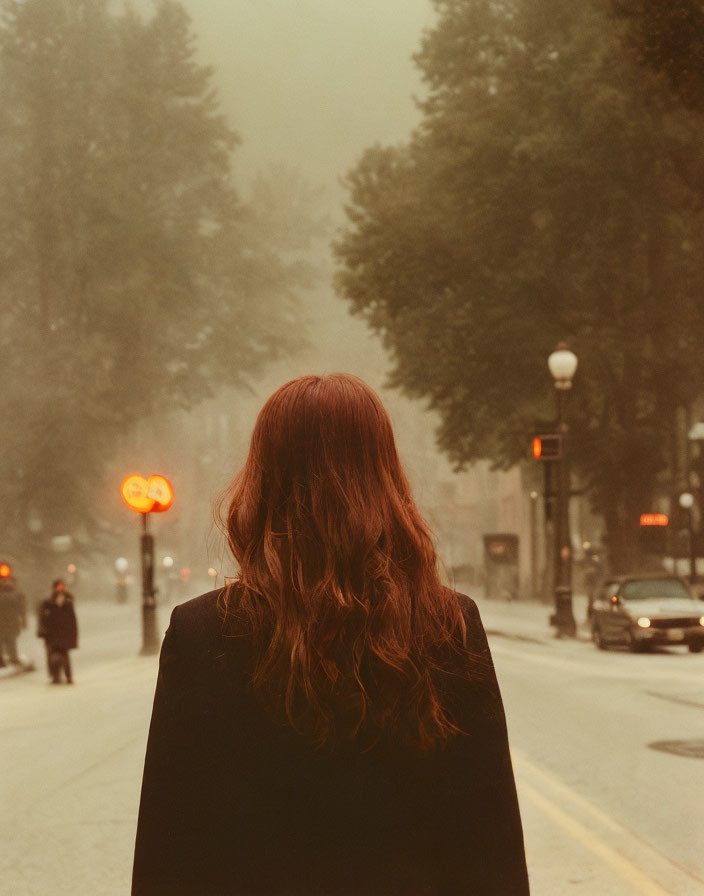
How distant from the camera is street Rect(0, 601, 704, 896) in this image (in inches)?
281

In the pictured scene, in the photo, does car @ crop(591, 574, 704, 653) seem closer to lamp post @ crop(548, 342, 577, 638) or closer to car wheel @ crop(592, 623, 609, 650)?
car wheel @ crop(592, 623, 609, 650)

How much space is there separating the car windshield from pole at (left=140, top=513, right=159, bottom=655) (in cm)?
969

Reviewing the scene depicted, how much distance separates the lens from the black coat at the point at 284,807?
2.57 meters

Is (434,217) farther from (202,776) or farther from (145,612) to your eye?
(202,776)

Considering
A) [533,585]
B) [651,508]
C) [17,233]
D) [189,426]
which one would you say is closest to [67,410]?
[17,233]

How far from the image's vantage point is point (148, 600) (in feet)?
95.9

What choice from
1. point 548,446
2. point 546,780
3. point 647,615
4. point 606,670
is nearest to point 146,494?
point 548,446

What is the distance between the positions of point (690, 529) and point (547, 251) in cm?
823

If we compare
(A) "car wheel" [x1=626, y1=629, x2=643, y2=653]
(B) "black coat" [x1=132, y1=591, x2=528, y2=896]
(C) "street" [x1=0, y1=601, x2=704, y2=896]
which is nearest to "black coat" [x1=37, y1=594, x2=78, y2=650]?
(C) "street" [x1=0, y1=601, x2=704, y2=896]

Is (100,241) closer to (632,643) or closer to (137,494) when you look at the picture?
(137,494)

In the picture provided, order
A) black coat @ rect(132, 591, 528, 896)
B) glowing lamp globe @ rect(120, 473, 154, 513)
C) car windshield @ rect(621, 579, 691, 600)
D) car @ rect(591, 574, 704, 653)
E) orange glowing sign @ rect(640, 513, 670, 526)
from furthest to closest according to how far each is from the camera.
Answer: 1. orange glowing sign @ rect(640, 513, 670, 526)
2. glowing lamp globe @ rect(120, 473, 154, 513)
3. car windshield @ rect(621, 579, 691, 600)
4. car @ rect(591, 574, 704, 653)
5. black coat @ rect(132, 591, 528, 896)

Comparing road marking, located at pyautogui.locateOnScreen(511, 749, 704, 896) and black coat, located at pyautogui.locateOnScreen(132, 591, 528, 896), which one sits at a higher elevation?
black coat, located at pyautogui.locateOnScreen(132, 591, 528, 896)

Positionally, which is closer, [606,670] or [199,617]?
[199,617]

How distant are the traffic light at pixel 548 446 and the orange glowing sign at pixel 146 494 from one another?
8.18 meters
